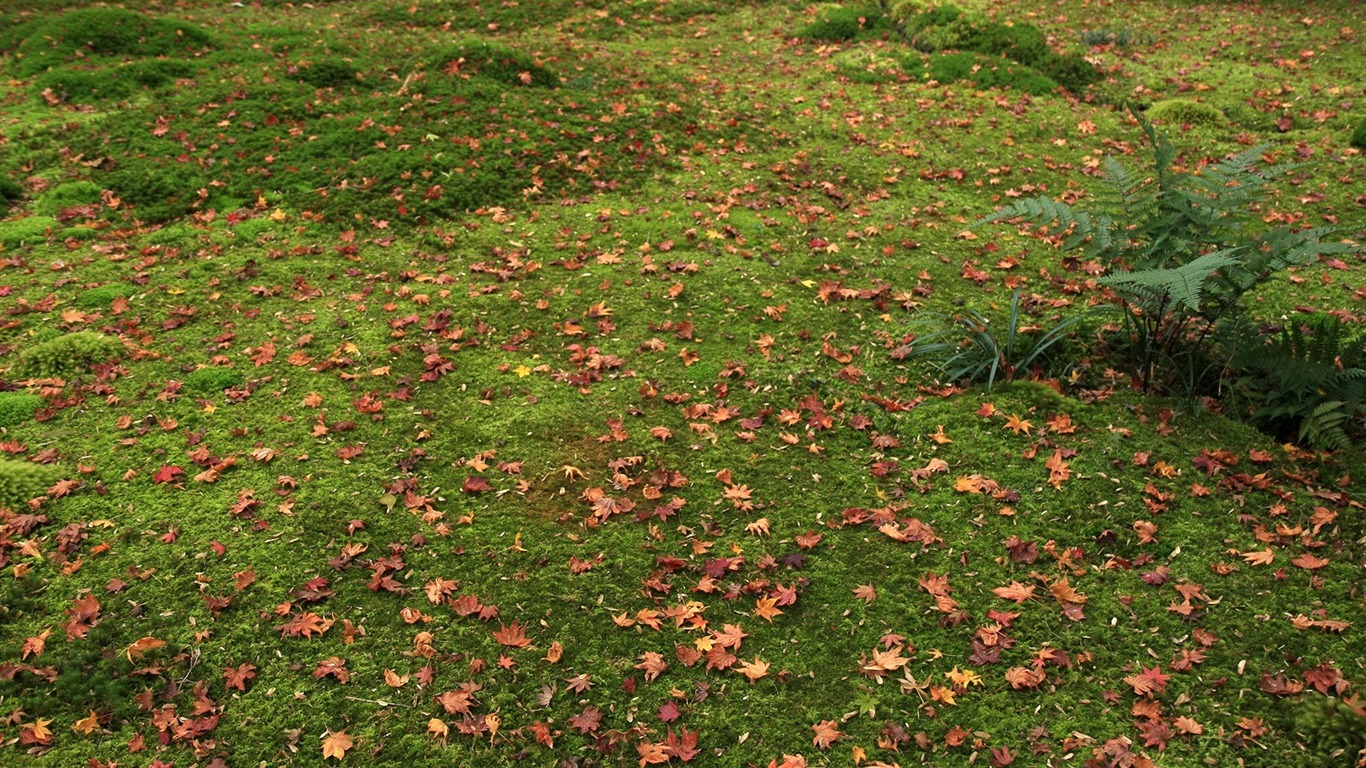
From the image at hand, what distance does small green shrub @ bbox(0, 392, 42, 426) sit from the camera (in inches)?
222

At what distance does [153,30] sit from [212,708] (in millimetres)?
13247

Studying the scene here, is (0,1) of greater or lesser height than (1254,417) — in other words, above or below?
above

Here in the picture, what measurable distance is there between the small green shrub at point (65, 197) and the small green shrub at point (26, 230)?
0.62 feet

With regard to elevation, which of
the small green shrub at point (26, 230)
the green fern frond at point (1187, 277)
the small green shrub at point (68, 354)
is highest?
the green fern frond at point (1187, 277)

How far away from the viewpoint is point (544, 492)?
5285 millimetres

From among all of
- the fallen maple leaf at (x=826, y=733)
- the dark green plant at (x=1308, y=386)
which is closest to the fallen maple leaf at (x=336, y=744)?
the fallen maple leaf at (x=826, y=733)

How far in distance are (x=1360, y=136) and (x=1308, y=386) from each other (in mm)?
6870

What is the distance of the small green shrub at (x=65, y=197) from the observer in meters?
8.52

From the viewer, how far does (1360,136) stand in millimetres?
9750

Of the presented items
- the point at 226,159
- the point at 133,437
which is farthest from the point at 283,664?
the point at 226,159

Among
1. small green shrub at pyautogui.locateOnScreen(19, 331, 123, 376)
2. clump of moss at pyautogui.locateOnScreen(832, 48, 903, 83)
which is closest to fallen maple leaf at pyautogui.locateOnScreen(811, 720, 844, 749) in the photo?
small green shrub at pyautogui.locateOnScreen(19, 331, 123, 376)

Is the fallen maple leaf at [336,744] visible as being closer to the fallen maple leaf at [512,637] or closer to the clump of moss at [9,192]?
the fallen maple leaf at [512,637]

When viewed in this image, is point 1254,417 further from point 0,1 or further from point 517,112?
point 0,1

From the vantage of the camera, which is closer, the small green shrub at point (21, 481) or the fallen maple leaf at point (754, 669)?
the fallen maple leaf at point (754, 669)
